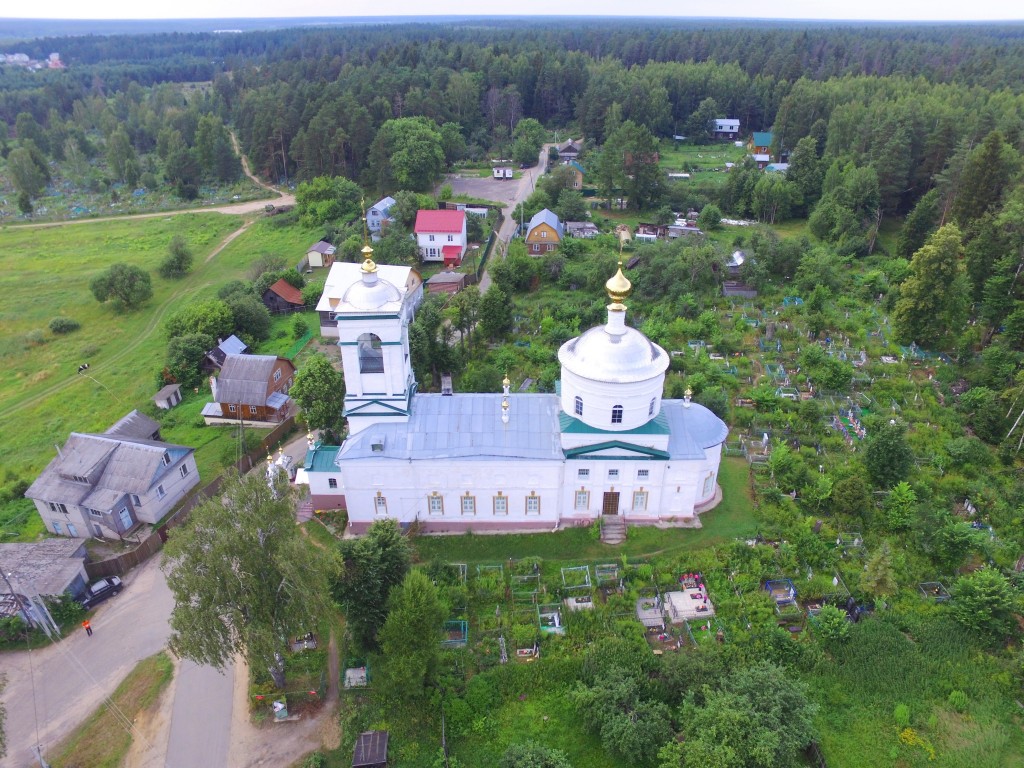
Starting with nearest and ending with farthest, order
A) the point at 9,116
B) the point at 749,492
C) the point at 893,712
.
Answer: the point at 893,712, the point at 749,492, the point at 9,116

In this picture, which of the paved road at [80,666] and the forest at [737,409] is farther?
the paved road at [80,666]

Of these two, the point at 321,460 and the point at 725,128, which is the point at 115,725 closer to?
the point at 321,460

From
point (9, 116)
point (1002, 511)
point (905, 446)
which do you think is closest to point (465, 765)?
point (905, 446)

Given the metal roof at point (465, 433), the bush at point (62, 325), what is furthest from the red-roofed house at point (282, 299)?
the metal roof at point (465, 433)

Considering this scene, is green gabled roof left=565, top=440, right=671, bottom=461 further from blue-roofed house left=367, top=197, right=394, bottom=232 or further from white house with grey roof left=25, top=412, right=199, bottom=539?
blue-roofed house left=367, top=197, right=394, bottom=232

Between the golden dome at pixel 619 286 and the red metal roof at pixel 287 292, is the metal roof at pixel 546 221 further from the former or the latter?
the golden dome at pixel 619 286

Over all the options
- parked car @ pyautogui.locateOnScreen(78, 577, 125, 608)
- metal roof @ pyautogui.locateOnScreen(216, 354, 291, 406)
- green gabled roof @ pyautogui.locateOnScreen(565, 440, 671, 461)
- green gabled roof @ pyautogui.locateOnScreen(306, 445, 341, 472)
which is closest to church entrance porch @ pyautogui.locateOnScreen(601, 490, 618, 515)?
green gabled roof @ pyautogui.locateOnScreen(565, 440, 671, 461)

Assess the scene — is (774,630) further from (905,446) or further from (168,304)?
(168,304)
